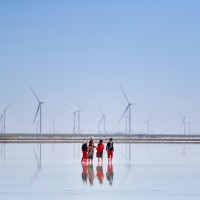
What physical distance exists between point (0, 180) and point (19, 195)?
5063 mm

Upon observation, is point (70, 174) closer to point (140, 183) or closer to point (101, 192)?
point (140, 183)

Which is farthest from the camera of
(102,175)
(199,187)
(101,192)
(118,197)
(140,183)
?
(102,175)

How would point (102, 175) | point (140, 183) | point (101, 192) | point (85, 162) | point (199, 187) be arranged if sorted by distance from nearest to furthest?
point (101, 192)
point (199, 187)
point (140, 183)
point (102, 175)
point (85, 162)

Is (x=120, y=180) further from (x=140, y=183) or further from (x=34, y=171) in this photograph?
(x=34, y=171)

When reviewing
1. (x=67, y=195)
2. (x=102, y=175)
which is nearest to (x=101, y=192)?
(x=67, y=195)

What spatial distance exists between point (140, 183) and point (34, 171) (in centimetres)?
731

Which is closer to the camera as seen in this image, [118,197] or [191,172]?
[118,197]

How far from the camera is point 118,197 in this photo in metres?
19.4

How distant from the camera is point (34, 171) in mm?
29641

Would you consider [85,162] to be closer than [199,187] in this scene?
No

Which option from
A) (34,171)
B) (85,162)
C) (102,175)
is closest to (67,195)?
(102,175)

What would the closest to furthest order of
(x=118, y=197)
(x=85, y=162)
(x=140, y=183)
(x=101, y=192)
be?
(x=118, y=197), (x=101, y=192), (x=140, y=183), (x=85, y=162)

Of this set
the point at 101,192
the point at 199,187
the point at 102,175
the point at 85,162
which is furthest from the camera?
the point at 85,162

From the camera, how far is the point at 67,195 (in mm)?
19922
